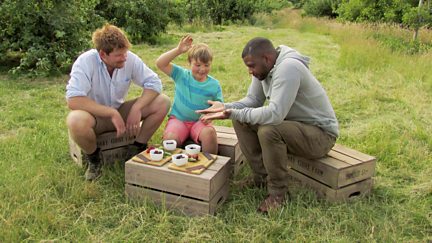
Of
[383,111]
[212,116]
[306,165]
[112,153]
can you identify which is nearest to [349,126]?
[383,111]

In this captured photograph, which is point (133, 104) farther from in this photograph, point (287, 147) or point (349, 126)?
point (349, 126)

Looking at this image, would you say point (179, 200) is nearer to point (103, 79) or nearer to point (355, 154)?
point (103, 79)

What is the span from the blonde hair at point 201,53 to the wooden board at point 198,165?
32.3 inches

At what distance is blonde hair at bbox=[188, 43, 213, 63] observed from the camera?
10.7 feet

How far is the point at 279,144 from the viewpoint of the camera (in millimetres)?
2729

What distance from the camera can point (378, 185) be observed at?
3.25 m

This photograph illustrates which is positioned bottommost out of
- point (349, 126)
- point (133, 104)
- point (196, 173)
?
point (349, 126)

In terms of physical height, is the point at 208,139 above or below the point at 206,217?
above

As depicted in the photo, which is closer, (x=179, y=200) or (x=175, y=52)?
(x=179, y=200)

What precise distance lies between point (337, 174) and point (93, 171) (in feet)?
5.94

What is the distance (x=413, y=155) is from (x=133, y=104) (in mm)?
2513

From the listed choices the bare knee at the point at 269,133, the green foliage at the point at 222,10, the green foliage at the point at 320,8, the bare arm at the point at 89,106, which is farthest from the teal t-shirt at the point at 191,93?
the green foliage at the point at 320,8

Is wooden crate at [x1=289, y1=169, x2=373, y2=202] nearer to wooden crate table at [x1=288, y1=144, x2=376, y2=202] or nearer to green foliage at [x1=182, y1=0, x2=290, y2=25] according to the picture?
wooden crate table at [x1=288, y1=144, x2=376, y2=202]

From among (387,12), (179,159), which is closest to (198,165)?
(179,159)
